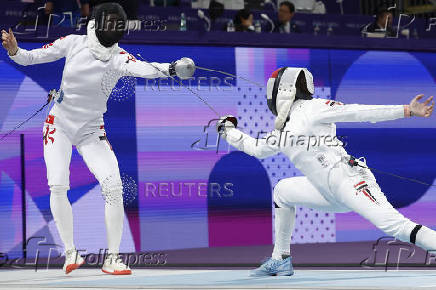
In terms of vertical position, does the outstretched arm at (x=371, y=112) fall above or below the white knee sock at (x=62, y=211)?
above

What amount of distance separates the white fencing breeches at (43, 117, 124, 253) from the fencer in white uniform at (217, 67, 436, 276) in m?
0.73

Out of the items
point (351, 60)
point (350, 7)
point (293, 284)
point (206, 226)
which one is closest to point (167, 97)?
point (206, 226)

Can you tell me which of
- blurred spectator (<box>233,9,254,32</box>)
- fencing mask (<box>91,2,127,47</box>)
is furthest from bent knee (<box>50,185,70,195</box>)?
blurred spectator (<box>233,9,254,32</box>)

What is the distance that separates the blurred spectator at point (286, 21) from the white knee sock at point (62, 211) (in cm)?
339

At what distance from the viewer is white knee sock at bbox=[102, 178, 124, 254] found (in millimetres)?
4816

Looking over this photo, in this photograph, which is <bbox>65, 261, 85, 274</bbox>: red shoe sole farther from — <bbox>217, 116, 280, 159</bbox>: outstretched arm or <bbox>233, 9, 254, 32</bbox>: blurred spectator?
<bbox>233, 9, 254, 32</bbox>: blurred spectator

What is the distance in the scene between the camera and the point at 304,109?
4543 millimetres

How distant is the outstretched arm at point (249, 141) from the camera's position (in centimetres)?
454

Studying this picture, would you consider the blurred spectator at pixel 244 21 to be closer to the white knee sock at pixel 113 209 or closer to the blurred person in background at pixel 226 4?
the blurred person in background at pixel 226 4

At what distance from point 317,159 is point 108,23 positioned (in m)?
1.47

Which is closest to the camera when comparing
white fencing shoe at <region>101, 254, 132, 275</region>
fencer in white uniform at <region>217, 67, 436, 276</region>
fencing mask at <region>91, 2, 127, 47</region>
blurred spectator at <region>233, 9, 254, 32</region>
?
fencer in white uniform at <region>217, 67, 436, 276</region>

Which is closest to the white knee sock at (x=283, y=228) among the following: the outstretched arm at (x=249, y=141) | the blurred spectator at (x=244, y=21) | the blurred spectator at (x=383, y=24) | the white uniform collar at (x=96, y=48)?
the outstretched arm at (x=249, y=141)

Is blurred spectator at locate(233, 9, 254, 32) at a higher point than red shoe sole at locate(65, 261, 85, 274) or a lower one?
higher

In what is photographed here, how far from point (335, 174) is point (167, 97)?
2.28m
